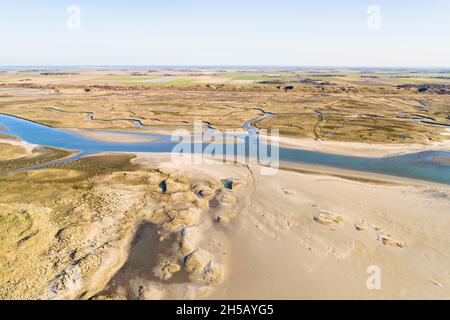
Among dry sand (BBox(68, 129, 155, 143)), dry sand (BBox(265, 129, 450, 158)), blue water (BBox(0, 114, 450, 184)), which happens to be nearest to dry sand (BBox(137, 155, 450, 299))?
blue water (BBox(0, 114, 450, 184))

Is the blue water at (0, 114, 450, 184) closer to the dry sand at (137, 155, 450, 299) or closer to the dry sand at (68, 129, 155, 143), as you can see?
the dry sand at (68, 129, 155, 143)

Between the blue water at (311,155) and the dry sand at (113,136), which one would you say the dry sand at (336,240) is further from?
the dry sand at (113,136)

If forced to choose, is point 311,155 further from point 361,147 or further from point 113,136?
point 113,136

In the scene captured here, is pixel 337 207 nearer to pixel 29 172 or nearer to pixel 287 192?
pixel 287 192

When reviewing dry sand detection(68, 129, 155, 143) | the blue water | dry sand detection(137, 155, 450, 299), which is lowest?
dry sand detection(137, 155, 450, 299)

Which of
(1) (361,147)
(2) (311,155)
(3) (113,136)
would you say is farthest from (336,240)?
(3) (113,136)

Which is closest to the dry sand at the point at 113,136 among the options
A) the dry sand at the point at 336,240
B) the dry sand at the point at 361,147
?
the dry sand at the point at 361,147
